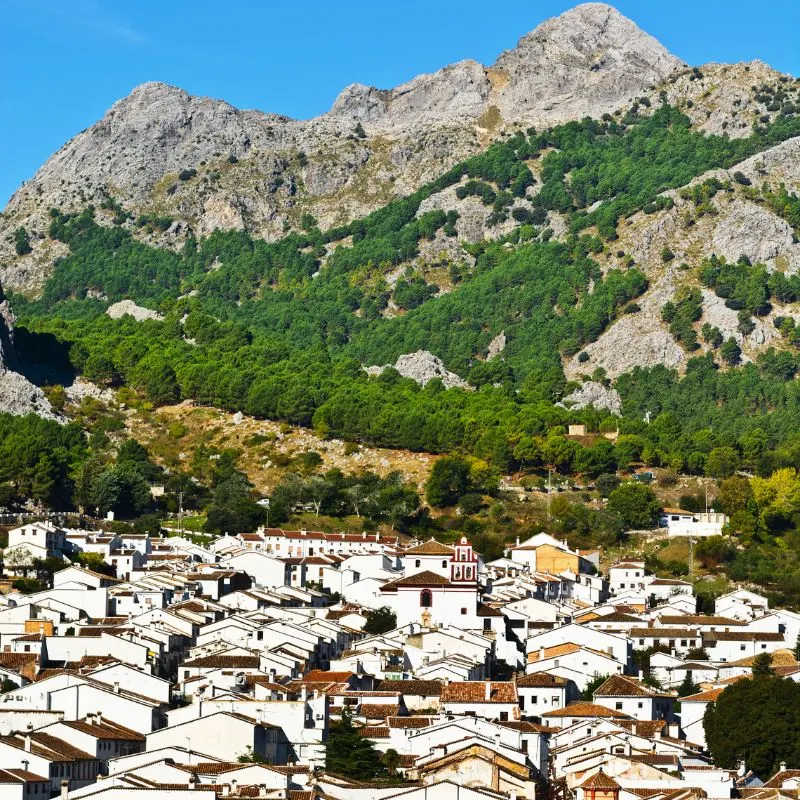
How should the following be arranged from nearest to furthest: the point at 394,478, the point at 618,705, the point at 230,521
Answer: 1. the point at 618,705
2. the point at 230,521
3. the point at 394,478

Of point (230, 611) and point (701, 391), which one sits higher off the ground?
point (701, 391)

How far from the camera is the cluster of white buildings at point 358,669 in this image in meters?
58.2

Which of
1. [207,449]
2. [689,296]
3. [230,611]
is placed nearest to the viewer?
[230,611]

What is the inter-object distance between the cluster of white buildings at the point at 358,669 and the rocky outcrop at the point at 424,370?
6630 centimetres

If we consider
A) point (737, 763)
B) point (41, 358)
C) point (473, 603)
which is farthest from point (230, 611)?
point (41, 358)

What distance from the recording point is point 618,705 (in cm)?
7700

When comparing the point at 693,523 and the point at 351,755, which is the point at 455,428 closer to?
the point at 693,523

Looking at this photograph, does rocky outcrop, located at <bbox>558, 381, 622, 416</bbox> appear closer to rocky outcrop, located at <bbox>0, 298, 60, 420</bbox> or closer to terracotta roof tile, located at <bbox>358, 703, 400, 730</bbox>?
rocky outcrop, located at <bbox>0, 298, 60, 420</bbox>

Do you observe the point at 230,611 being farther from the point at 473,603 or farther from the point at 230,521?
the point at 230,521

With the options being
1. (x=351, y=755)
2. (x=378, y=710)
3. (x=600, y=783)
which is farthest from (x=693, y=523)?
(x=600, y=783)

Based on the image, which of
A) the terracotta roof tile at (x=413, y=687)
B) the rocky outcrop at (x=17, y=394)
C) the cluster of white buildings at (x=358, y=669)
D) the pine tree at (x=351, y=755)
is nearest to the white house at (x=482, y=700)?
the cluster of white buildings at (x=358, y=669)

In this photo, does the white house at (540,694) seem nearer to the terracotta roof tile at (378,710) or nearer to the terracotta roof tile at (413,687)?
the terracotta roof tile at (413,687)

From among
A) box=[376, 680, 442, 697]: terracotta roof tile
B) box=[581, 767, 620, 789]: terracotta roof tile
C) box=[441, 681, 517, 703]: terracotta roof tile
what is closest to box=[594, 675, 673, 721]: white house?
box=[441, 681, 517, 703]: terracotta roof tile

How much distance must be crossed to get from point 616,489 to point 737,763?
63440mm
